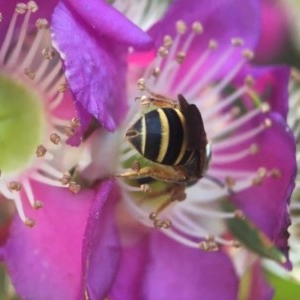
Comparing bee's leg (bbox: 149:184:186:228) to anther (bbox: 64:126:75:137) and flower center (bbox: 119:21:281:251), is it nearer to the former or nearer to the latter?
flower center (bbox: 119:21:281:251)

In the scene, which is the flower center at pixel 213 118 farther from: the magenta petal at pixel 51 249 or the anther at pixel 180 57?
the magenta petal at pixel 51 249

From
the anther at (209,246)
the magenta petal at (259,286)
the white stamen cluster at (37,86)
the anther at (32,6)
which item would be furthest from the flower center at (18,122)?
the magenta petal at (259,286)

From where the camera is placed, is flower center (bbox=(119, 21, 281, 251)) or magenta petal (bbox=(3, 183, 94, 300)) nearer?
magenta petal (bbox=(3, 183, 94, 300))

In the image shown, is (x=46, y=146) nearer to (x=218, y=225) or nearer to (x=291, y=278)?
(x=218, y=225)

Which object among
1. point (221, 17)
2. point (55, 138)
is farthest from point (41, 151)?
point (221, 17)

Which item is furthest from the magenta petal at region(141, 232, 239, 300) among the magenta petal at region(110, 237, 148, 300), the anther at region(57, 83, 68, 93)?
the anther at region(57, 83, 68, 93)

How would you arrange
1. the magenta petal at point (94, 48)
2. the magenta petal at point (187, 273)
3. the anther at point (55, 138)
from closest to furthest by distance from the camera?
the magenta petal at point (94, 48) < the anther at point (55, 138) < the magenta petal at point (187, 273)
